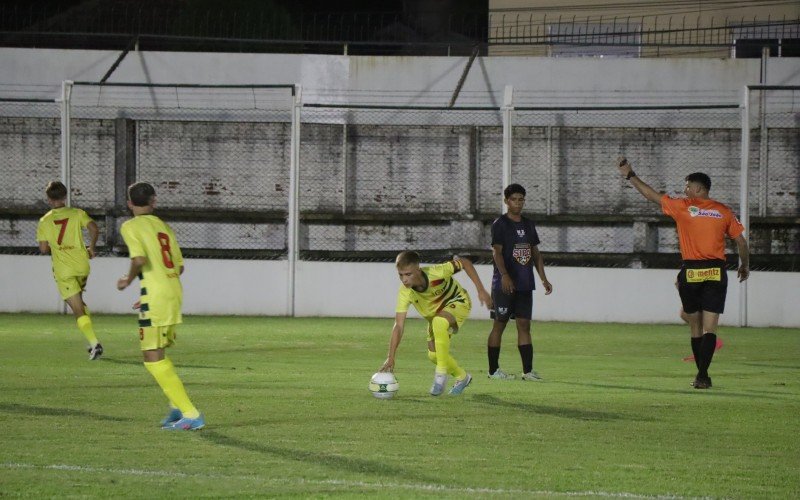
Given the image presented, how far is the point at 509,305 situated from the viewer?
1194 cm

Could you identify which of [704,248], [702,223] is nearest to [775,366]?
[704,248]

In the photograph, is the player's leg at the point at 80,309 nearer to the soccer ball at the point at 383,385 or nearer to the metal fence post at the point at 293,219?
the soccer ball at the point at 383,385

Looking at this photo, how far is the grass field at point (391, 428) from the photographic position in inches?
261

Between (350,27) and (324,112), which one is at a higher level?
(350,27)

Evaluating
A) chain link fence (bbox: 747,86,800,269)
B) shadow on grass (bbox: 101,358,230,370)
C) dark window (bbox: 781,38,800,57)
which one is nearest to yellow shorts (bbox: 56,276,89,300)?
shadow on grass (bbox: 101,358,230,370)

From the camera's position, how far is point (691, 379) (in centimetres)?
1227

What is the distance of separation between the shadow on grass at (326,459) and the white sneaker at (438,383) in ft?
8.29

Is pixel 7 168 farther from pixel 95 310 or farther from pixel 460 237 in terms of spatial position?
pixel 460 237

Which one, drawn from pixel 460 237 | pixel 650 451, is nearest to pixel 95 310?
pixel 460 237

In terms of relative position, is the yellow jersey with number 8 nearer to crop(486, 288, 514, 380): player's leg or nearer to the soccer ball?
the soccer ball

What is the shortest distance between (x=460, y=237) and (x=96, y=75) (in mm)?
9036

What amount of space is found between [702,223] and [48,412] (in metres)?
6.11

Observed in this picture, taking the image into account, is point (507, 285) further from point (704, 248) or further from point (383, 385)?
point (383, 385)

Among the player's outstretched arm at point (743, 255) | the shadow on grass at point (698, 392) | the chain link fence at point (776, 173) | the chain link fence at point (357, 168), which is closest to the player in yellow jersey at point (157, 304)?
the shadow on grass at point (698, 392)
